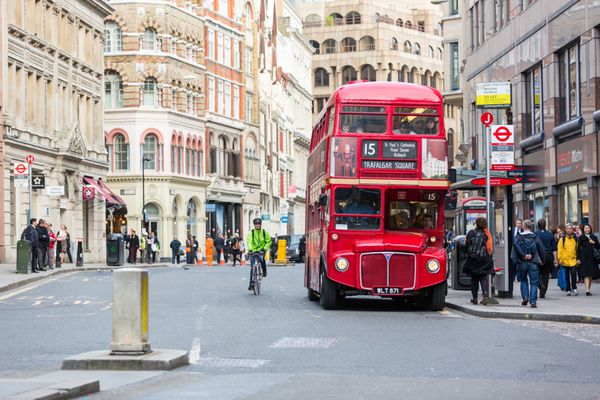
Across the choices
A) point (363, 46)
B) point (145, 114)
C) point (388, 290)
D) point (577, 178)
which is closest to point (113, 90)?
point (145, 114)

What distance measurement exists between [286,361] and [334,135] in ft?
36.0

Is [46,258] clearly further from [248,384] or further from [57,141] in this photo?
[248,384]

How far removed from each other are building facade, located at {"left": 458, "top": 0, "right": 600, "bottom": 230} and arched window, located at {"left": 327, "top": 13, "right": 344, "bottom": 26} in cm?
9589

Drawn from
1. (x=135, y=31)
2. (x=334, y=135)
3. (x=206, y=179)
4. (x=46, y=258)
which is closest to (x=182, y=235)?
(x=206, y=179)

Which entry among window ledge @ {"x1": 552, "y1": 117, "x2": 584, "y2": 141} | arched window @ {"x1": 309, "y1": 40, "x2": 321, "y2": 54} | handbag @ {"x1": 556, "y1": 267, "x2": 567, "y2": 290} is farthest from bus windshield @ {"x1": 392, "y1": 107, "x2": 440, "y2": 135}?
arched window @ {"x1": 309, "y1": 40, "x2": 321, "y2": 54}

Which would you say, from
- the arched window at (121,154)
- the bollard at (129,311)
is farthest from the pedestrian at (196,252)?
the bollard at (129,311)

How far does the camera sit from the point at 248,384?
12.3 metres

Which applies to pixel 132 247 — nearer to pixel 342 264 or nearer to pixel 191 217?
pixel 191 217

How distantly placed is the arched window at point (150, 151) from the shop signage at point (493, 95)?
5680cm

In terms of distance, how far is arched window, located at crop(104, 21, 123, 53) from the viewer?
82812mm

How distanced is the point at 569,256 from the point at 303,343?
1468cm

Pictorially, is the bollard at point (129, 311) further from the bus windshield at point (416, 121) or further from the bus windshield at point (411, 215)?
the bus windshield at point (416, 121)

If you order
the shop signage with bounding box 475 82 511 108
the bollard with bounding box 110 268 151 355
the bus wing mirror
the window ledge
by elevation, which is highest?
the window ledge

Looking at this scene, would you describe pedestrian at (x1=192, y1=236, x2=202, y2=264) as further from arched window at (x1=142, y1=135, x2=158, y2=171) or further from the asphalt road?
the asphalt road
